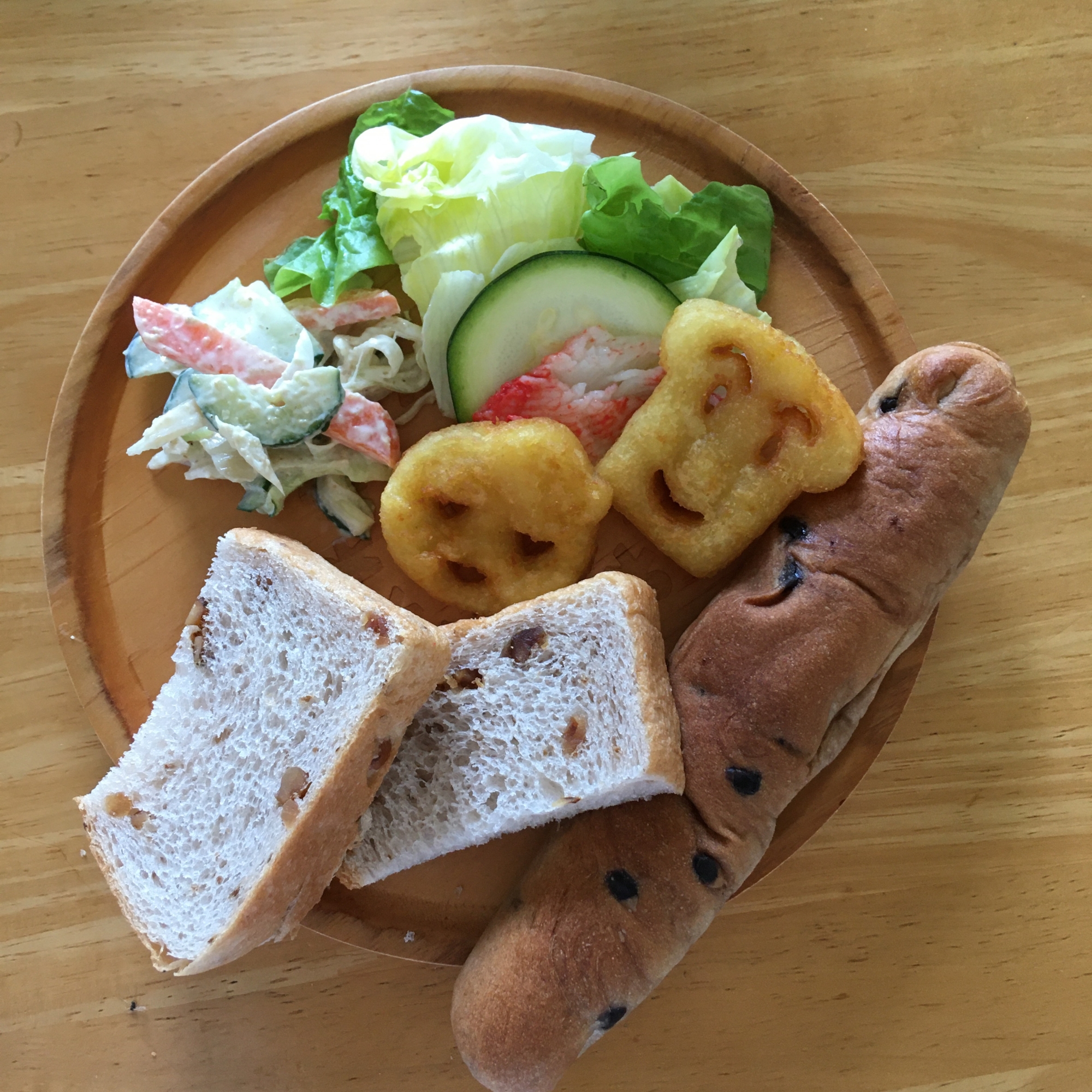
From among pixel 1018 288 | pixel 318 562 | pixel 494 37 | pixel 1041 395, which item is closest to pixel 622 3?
pixel 494 37

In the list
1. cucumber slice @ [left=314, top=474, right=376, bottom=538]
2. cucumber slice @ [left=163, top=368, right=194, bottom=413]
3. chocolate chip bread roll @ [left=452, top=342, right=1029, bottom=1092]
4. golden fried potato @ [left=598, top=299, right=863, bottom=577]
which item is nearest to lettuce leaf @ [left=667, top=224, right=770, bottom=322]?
golden fried potato @ [left=598, top=299, right=863, bottom=577]

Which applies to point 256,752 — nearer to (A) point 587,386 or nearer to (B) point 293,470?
(B) point 293,470

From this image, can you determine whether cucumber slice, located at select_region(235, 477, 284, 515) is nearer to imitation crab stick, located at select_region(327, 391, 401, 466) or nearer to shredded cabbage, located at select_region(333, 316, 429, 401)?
imitation crab stick, located at select_region(327, 391, 401, 466)

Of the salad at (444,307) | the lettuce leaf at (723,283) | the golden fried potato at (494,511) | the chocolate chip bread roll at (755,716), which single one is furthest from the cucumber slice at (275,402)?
the chocolate chip bread roll at (755,716)

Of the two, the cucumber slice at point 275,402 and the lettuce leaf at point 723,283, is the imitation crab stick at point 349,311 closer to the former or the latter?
the cucumber slice at point 275,402

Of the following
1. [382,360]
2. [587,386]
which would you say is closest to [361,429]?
[382,360]

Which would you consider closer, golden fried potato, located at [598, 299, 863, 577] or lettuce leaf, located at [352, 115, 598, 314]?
golden fried potato, located at [598, 299, 863, 577]

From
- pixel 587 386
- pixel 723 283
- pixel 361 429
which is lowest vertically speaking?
pixel 361 429
